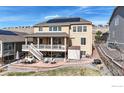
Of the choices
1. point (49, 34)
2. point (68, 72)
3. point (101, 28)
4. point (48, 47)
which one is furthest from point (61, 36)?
point (101, 28)

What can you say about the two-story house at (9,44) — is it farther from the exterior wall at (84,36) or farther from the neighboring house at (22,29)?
the exterior wall at (84,36)

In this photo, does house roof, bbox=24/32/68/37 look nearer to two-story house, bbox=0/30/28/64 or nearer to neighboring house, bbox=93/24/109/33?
two-story house, bbox=0/30/28/64

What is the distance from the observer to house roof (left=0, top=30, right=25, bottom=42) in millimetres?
6859

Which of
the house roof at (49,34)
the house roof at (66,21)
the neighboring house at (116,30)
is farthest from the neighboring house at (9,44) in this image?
the neighboring house at (116,30)

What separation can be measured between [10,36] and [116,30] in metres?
3.49

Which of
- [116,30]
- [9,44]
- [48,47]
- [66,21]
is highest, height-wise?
[66,21]

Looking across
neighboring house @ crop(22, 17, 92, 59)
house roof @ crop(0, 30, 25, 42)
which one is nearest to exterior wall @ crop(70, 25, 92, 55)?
neighboring house @ crop(22, 17, 92, 59)

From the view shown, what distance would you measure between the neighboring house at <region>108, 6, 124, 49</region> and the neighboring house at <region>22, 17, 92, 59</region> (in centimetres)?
81

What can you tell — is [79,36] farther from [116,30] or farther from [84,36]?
[116,30]

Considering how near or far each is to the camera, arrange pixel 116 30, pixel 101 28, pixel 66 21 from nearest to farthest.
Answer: pixel 66 21 → pixel 101 28 → pixel 116 30

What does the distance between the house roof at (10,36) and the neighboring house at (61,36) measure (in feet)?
0.67

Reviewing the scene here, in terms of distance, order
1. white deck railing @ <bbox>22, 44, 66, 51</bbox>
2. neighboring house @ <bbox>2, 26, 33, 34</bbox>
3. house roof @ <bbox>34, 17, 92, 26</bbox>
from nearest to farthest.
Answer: house roof @ <bbox>34, 17, 92, 26</bbox>
neighboring house @ <bbox>2, 26, 33, 34</bbox>
white deck railing @ <bbox>22, 44, 66, 51</bbox>

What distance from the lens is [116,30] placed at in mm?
7262
